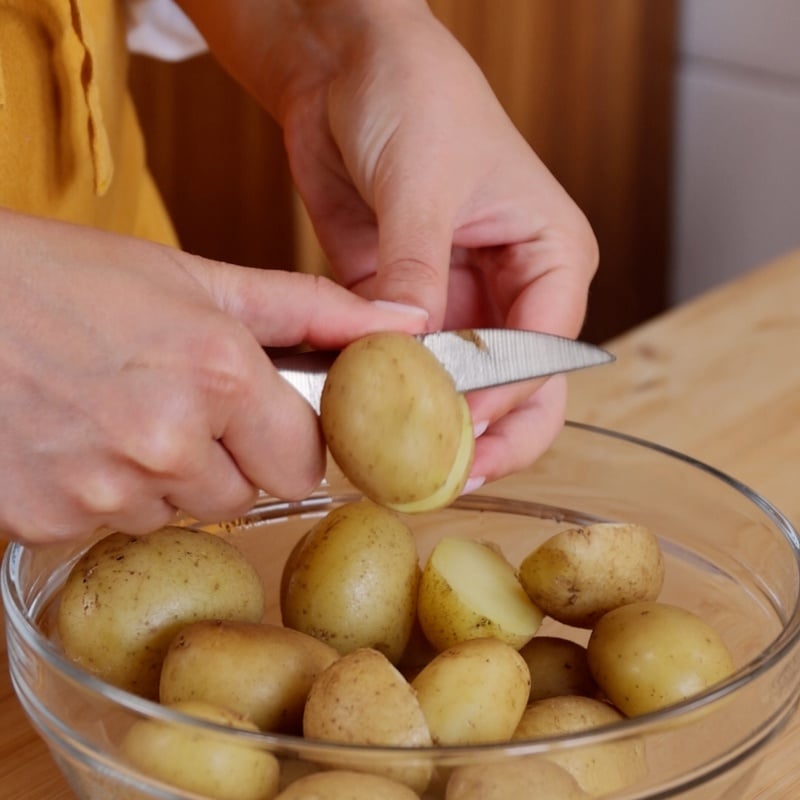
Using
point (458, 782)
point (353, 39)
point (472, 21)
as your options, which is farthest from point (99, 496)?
point (472, 21)

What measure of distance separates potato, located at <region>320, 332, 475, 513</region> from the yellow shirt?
0.37 m

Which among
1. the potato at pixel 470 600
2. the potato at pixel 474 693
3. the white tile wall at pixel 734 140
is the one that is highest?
the potato at pixel 474 693

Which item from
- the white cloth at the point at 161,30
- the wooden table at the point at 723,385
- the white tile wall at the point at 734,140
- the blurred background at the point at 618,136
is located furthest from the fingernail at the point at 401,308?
the white tile wall at the point at 734,140

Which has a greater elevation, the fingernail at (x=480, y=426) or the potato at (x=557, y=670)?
the fingernail at (x=480, y=426)

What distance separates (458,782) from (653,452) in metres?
0.33

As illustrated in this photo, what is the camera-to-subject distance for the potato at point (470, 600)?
0.63 m

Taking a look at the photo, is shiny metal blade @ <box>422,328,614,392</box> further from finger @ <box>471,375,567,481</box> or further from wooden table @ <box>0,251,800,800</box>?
wooden table @ <box>0,251,800,800</box>

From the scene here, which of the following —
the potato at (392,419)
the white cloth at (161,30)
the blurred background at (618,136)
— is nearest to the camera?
the potato at (392,419)

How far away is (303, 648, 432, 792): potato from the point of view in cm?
52

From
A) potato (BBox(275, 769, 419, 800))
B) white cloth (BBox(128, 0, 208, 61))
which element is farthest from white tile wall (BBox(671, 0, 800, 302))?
potato (BBox(275, 769, 419, 800))

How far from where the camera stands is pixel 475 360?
63 centimetres

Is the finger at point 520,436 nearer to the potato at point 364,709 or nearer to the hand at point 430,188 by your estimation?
the hand at point 430,188

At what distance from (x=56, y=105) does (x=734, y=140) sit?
5.98ft

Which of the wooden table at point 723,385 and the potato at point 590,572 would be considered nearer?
the potato at point 590,572
